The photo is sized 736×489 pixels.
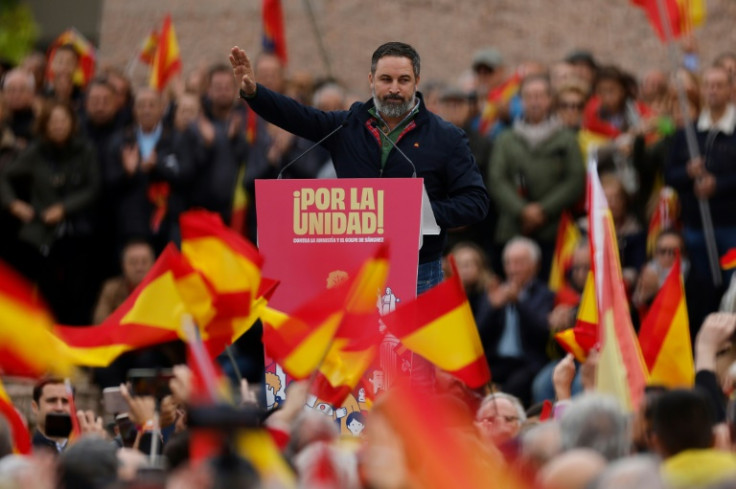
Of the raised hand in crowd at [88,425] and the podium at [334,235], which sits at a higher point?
the podium at [334,235]

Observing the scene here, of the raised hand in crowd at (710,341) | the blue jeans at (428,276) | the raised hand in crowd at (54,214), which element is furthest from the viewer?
the raised hand in crowd at (54,214)

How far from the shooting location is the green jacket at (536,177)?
14.3 metres

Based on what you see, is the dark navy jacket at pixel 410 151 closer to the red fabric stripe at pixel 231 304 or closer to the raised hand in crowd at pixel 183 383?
the red fabric stripe at pixel 231 304

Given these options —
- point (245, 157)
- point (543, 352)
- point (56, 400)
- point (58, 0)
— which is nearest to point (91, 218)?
point (245, 157)

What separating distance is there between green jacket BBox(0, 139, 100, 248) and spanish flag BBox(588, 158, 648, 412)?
507cm

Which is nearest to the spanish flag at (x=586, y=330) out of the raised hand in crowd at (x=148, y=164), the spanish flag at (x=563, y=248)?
the spanish flag at (x=563, y=248)

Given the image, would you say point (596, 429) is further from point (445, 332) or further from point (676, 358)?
point (676, 358)

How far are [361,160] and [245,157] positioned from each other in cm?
474

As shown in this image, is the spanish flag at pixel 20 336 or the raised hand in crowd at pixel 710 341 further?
the spanish flag at pixel 20 336

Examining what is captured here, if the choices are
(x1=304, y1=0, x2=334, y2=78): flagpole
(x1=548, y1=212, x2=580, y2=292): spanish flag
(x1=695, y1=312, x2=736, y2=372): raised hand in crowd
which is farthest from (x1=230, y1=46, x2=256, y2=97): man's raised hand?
(x1=304, y1=0, x2=334, y2=78): flagpole

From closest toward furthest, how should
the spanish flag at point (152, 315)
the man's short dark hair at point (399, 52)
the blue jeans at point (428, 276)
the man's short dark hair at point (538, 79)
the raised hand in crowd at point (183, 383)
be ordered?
the raised hand in crowd at point (183, 383) < the spanish flag at point (152, 315) < the man's short dark hair at point (399, 52) < the blue jeans at point (428, 276) < the man's short dark hair at point (538, 79)

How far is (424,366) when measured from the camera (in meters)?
9.95

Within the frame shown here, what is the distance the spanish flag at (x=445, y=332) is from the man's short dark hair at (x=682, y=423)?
2384 mm

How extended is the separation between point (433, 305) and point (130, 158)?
235 inches
